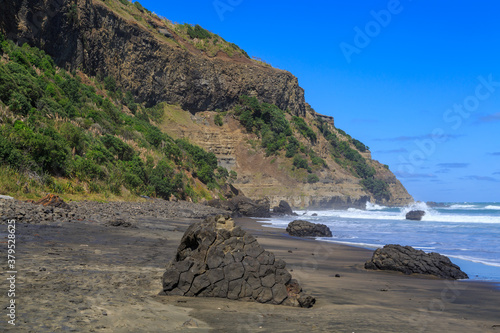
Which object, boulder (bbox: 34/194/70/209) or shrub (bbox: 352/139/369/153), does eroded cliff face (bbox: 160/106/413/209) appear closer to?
shrub (bbox: 352/139/369/153)

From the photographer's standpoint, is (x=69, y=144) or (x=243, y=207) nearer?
(x=69, y=144)

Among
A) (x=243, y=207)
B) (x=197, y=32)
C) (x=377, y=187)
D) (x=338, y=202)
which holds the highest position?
(x=197, y=32)

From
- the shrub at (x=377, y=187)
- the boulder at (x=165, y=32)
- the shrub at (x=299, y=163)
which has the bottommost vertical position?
the shrub at (x=377, y=187)

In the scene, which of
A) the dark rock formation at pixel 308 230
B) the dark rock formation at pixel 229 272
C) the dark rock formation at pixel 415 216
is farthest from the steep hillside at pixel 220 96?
the dark rock formation at pixel 229 272

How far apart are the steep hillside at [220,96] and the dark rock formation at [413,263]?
49.2 meters

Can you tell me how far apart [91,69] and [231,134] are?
3049cm

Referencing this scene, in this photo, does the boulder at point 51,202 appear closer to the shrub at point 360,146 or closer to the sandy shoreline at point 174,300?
the sandy shoreline at point 174,300

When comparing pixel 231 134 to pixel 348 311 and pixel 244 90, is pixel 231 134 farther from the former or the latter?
pixel 348 311

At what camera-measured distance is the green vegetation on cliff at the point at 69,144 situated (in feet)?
58.1

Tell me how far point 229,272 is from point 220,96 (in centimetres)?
7762

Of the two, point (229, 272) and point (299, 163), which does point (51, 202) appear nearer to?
point (229, 272)

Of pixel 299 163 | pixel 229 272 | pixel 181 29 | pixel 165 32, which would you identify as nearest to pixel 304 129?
pixel 299 163

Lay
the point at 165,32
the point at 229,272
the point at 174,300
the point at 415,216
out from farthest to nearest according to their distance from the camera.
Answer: the point at 165,32
the point at 415,216
the point at 229,272
the point at 174,300

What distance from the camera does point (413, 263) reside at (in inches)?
403
